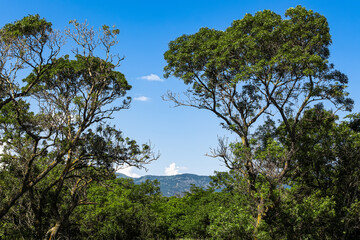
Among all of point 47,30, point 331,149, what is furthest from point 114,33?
point 331,149

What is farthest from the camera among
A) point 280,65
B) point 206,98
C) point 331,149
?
point 206,98

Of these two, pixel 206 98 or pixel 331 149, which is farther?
pixel 206 98

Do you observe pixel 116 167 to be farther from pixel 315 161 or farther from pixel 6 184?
pixel 315 161

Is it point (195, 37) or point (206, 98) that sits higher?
point (195, 37)

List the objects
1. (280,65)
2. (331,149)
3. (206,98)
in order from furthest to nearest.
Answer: (206,98), (331,149), (280,65)

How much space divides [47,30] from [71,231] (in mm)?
21613

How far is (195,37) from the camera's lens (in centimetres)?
2027

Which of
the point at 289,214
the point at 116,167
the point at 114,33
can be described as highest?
the point at 114,33

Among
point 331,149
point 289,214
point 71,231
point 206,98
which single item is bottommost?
point 71,231

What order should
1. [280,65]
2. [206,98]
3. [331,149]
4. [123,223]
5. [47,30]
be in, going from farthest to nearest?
[123,223] → [206,98] → [331,149] → [280,65] → [47,30]

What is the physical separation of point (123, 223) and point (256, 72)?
18.2 m

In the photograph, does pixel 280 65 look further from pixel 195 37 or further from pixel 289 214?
pixel 289 214

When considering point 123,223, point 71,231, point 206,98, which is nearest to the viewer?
point 206,98

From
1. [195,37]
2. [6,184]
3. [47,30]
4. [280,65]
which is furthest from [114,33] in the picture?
[6,184]
